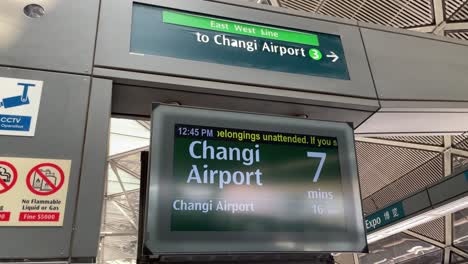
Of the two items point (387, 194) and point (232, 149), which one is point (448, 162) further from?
point (232, 149)

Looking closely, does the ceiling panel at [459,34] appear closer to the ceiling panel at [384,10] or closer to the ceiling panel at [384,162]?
the ceiling panel at [384,10]

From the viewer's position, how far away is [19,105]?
248 cm

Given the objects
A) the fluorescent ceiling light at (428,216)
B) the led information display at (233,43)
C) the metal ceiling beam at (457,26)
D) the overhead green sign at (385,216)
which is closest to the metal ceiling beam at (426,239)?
the fluorescent ceiling light at (428,216)

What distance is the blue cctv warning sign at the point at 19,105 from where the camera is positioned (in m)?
2.41

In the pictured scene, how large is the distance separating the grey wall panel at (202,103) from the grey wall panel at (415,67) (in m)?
0.41

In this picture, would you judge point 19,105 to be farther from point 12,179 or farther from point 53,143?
point 12,179

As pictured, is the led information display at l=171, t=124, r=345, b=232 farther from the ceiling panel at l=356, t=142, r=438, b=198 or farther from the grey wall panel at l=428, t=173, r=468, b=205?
the ceiling panel at l=356, t=142, r=438, b=198

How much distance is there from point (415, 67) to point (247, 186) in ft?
7.13

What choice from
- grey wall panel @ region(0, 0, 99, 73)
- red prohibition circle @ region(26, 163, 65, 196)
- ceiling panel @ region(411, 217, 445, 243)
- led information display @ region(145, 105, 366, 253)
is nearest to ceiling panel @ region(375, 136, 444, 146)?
ceiling panel @ region(411, 217, 445, 243)

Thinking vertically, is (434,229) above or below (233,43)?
above

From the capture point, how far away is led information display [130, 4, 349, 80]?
2.99 m

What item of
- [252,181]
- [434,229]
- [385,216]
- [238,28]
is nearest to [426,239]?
[434,229]

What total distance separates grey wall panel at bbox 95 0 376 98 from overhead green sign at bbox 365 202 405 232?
29.2 feet

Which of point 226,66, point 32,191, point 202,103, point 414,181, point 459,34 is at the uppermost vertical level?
point 459,34
